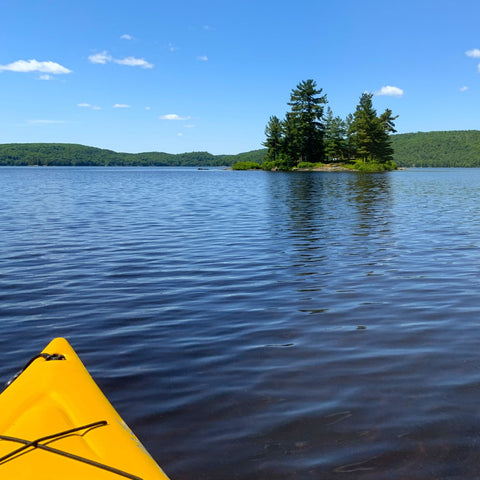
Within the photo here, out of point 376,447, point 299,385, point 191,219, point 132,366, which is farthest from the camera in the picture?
point 191,219

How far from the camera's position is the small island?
10344cm

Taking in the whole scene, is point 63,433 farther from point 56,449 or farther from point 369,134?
point 369,134

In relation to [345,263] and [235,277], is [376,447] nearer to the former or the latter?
[235,277]

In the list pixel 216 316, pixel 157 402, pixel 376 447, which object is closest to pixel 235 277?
pixel 216 316

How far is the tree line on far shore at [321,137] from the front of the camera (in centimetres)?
10392

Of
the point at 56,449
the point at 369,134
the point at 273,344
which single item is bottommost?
the point at 273,344

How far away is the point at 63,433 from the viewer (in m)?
3.21

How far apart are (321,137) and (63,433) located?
10881 cm

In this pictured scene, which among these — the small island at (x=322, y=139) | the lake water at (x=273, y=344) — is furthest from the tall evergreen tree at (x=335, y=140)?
the lake water at (x=273, y=344)

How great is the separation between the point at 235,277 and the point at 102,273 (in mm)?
3174

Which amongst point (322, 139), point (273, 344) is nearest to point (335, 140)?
point (322, 139)

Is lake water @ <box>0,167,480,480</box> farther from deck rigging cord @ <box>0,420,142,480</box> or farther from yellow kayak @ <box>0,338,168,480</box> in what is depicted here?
deck rigging cord @ <box>0,420,142,480</box>

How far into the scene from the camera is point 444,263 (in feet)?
37.3

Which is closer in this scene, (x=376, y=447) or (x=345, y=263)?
(x=376, y=447)
